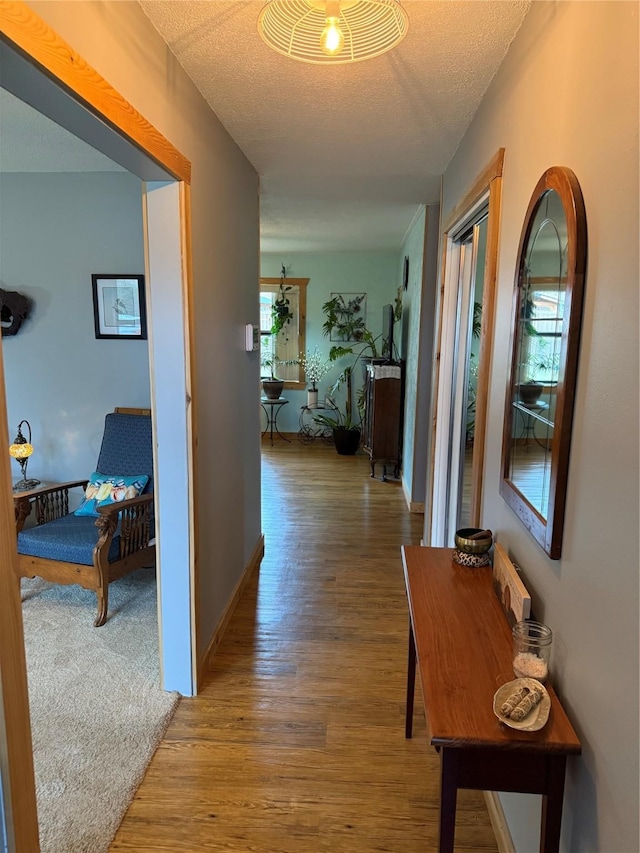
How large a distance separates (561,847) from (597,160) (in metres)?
1.45

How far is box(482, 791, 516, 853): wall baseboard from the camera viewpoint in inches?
59.9

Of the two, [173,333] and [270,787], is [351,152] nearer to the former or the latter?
[173,333]

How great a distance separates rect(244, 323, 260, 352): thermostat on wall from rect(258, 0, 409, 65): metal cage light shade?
159cm

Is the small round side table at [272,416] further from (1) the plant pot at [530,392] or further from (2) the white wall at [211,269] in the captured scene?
(1) the plant pot at [530,392]

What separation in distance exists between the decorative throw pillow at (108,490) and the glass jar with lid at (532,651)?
2.38 m

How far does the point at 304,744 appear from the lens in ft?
6.43

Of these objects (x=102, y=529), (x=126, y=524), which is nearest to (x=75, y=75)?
(x=102, y=529)

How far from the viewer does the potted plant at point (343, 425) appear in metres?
6.48

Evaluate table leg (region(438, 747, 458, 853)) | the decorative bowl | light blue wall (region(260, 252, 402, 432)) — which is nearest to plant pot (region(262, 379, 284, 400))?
Answer: light blue wall (region(260, 252, 402, 432))

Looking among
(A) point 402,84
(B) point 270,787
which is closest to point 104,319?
(A) point 402,84

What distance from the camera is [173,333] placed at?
6.50 ft

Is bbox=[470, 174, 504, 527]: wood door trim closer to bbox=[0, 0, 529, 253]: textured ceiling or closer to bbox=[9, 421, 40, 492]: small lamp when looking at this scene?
bbox=[0, 0, 529, 253]: textured ceiling

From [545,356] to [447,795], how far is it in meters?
1.00

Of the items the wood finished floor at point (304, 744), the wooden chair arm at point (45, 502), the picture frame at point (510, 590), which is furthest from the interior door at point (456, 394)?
the wooden chair arm at point (45, 502)
